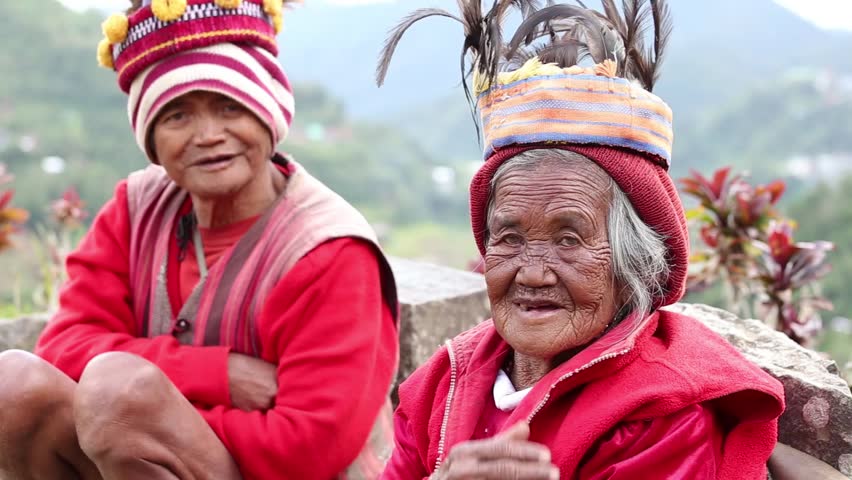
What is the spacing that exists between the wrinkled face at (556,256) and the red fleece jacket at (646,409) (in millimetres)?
80

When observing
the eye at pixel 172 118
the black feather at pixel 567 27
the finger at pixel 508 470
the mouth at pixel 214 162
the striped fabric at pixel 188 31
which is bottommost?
the finger at pixel 508 470

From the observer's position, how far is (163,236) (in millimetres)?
3588

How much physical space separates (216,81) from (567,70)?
149cm

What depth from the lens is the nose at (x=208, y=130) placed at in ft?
10.8

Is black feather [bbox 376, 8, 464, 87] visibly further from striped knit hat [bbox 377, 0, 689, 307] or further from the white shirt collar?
the white shirt collar

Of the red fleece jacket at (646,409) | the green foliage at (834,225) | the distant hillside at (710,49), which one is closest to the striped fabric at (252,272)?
the red fleece jacket at (646,409)

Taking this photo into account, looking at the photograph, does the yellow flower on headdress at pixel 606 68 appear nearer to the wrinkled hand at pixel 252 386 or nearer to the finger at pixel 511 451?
the finger at pixel 511 451

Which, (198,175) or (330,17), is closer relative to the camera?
(198,175)

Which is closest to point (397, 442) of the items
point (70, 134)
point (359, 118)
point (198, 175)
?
point (198, 175)

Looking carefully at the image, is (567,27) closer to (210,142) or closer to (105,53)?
(210,142)

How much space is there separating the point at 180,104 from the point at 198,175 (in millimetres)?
262

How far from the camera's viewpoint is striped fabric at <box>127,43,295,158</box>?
3260 mm

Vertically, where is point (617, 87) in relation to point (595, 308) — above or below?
above

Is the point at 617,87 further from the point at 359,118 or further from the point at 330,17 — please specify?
the point at 330,17
